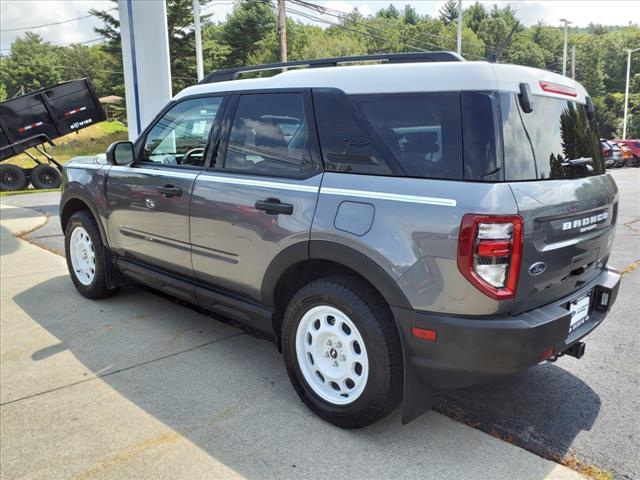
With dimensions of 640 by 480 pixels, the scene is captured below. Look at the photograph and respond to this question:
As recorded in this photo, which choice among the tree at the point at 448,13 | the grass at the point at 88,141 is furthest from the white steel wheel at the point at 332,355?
the tree at the point at 448,13

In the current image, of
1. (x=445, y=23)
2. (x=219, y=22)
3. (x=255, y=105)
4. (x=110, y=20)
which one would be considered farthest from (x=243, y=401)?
(x=445, y=23)

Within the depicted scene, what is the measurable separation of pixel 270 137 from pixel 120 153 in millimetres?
1764

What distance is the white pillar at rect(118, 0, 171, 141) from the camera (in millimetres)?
8695

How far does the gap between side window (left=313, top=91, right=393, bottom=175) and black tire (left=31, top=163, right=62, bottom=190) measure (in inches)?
615

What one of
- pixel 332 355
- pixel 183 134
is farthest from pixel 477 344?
pixel 183 134

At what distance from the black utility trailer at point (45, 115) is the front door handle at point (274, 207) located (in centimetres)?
1372

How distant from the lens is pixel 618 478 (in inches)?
95.1

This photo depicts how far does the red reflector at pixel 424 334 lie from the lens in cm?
239

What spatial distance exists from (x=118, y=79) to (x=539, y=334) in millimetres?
44220

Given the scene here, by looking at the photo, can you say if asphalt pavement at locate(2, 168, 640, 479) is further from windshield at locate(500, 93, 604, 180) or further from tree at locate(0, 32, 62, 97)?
tree at locate(0, 32, 62, 97)

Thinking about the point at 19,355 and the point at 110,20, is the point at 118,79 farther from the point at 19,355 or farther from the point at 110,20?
the point at 19,355

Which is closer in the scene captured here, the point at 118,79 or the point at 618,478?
the point at 618,478

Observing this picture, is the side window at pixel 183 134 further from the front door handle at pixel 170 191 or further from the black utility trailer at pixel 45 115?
the black utility trailer at pixel 45 115

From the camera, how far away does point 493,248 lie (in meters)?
2.25
